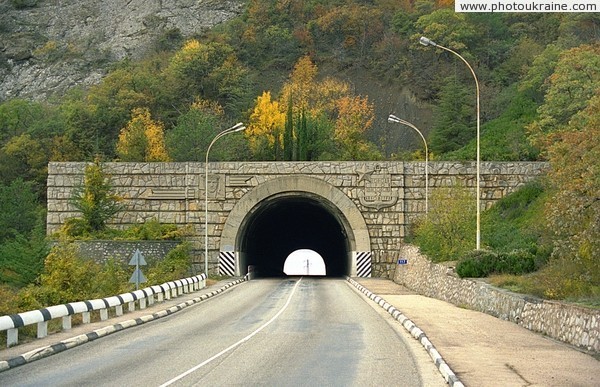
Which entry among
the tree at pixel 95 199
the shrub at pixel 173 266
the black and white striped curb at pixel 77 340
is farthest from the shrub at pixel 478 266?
the tree at pixel 95 199

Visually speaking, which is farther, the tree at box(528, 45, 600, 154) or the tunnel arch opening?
the tree at box(528, 45, 600, 154)

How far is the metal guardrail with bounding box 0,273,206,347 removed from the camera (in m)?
20.1

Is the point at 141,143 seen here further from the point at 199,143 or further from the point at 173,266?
the point at 173,266

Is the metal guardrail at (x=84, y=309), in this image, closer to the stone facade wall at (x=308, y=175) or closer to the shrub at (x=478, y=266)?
the shrub at (x=478, y=266)

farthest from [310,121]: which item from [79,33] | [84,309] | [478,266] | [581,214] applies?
[79,33]

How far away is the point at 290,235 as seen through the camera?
8112cm

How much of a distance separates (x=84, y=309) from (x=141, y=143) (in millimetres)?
44353

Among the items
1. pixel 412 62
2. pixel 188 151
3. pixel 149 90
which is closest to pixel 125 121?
pixel 149 90

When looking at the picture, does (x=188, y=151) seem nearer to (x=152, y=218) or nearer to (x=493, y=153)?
(x=152, y=218)

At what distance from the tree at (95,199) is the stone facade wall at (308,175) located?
3.14 feet

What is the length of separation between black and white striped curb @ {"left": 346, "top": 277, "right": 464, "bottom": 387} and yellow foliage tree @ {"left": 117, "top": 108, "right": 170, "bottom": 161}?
32.1 meters

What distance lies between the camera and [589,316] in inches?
736

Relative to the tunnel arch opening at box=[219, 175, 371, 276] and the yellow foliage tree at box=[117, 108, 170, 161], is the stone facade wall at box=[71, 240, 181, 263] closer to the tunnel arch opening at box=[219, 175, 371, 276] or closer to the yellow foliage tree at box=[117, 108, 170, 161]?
the tunnel arch opening at box=[219, 175, 371, 276]

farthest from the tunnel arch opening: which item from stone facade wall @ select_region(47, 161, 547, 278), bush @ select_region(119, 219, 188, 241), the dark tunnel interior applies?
bush @ select_region(119, 219, 188, 241)
